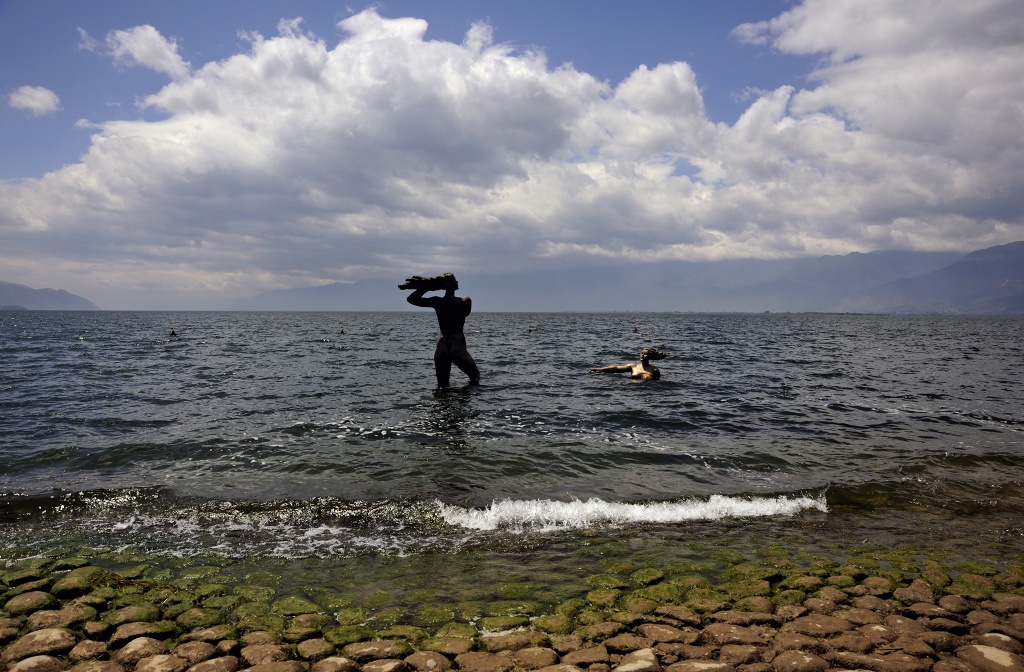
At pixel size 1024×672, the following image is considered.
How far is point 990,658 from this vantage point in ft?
Result: 13.8

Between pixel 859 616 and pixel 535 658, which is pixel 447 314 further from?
pixel 859 616

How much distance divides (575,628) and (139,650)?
385 cm

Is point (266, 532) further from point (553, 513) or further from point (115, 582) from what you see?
point (553, 513)

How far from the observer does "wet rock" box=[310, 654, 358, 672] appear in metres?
4.19

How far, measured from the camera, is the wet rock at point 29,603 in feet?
16.5

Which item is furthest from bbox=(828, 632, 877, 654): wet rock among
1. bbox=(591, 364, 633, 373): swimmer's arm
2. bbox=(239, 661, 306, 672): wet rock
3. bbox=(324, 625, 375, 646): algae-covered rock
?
bbox=(591, 364, 633, 373): swimmer's arm

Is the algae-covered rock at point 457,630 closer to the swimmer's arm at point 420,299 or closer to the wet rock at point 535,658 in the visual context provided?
the wet rock at point 535,658

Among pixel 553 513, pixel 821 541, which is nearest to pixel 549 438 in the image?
pixel 553 513

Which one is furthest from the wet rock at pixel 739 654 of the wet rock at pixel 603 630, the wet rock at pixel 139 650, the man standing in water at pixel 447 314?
the man standing in water at pixel 447 314

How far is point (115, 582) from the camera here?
562cm

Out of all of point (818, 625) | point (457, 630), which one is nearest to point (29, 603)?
point (457, 630)

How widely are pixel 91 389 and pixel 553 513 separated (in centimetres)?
2069

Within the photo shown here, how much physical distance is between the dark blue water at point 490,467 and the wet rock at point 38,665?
238 cm

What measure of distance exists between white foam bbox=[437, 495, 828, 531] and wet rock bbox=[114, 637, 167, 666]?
13.4 feet
